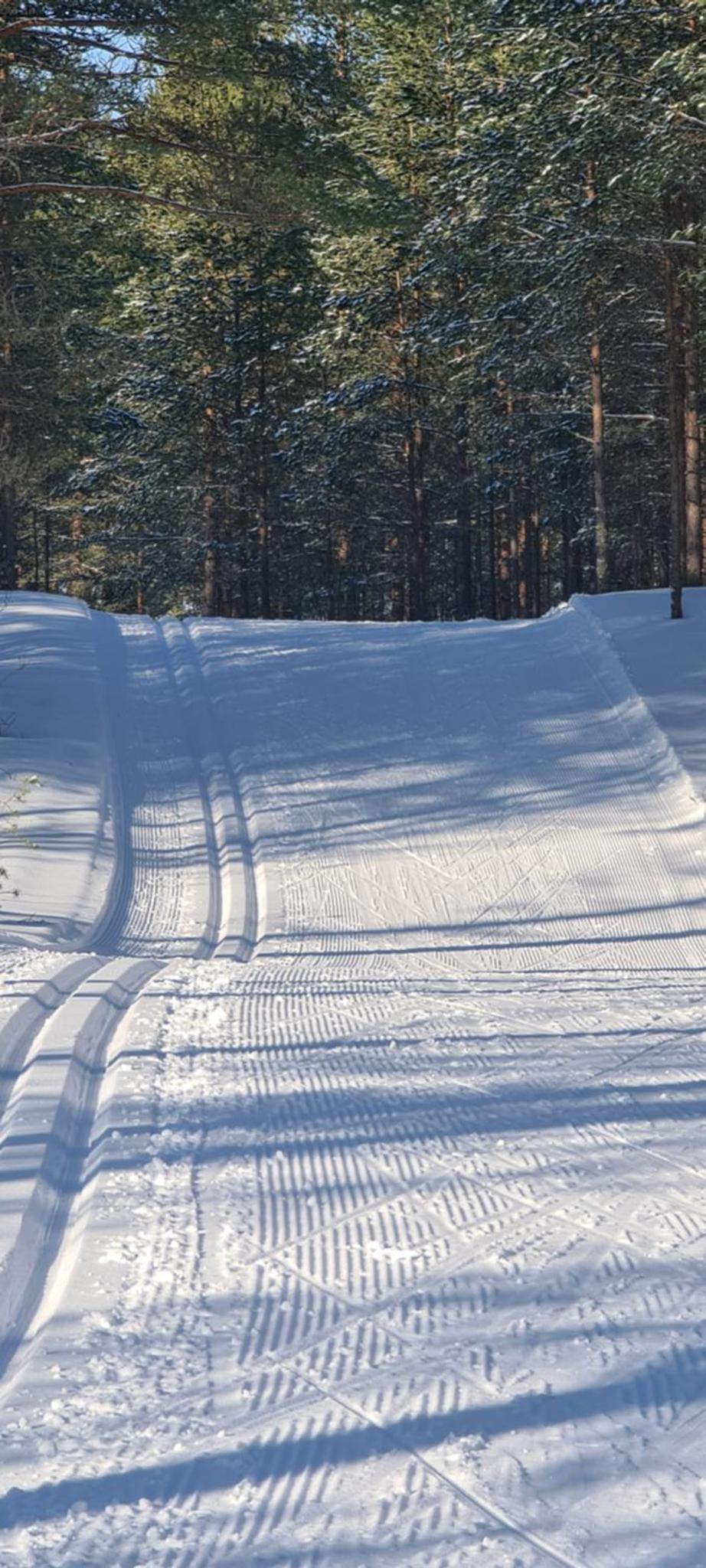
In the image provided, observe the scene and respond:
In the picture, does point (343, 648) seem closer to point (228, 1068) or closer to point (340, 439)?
point (340, 439)

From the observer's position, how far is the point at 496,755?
522 inches

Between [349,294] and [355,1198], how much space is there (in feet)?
79.7

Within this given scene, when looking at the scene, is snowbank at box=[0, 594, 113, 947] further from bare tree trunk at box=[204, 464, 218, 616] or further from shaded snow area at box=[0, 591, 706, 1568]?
bare tree trunk at box=[204, 464, 218, 616]

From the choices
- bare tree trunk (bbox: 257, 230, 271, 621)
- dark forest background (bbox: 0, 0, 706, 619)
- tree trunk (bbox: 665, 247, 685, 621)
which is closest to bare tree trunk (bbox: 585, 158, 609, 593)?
dark forest background (bbox: 0, 0, 706, 619)

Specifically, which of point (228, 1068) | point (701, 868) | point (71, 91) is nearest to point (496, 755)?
point (701, 868)

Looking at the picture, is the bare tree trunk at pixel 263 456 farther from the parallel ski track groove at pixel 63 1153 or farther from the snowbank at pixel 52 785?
the parallel ski track groove at pixel 63 1153

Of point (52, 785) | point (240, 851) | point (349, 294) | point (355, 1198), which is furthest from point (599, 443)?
point (355, 1198)

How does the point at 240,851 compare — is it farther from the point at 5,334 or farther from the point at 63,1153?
the point at 63,1153

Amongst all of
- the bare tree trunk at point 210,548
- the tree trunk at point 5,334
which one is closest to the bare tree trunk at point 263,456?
the bare tree trunk at point 210,548

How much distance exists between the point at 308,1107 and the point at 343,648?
1283 centimetres

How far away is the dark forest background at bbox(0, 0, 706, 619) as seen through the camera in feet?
41.0

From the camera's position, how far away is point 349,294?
25859mm

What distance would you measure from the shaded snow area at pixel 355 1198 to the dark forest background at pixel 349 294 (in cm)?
676

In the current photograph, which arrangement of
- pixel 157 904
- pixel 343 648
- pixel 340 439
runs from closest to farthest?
pixel 157 904
pixel 343 648
pixel 340 439
